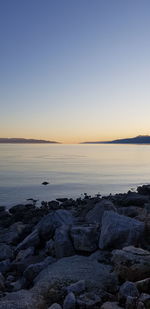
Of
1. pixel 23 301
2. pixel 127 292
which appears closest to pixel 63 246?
pixel 23 301

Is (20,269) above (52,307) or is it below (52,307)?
below

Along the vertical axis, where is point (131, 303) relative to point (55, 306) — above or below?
above

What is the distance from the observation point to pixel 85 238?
14.1m

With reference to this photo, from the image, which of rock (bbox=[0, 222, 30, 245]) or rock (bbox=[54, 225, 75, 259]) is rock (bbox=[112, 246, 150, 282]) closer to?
rock (bbox=[54, 225, 75, 259])

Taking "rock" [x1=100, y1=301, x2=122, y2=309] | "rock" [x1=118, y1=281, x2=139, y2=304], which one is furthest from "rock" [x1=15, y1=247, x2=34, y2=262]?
"rock" [x1=118, y1=281, x2=139, y2=304]

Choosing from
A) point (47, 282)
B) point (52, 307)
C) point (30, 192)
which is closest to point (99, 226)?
point (47, 282)

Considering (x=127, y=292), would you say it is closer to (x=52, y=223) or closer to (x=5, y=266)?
(x=5, y=266)

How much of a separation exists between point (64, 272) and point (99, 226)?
13.0 ft

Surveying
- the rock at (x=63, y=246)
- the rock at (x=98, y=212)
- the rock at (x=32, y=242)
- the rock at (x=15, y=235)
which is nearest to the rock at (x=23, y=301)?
the rock at (x=63, y=246)

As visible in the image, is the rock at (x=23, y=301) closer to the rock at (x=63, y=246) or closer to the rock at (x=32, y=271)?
the rock at (x=32, y=271)

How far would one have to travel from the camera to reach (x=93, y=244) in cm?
1401

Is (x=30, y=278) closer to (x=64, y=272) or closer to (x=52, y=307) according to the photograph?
(x=64, y=272)

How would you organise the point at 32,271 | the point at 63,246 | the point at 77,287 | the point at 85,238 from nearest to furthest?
the point at 77,287
the point at 32,271
the point at 85,238
the point at 63,246

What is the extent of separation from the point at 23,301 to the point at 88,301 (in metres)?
1.95
